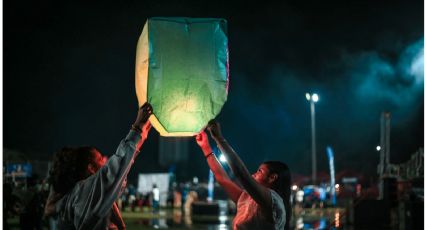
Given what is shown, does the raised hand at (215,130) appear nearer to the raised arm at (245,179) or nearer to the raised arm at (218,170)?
the raised arm at (245,179)

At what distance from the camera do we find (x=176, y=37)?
4.11 metres

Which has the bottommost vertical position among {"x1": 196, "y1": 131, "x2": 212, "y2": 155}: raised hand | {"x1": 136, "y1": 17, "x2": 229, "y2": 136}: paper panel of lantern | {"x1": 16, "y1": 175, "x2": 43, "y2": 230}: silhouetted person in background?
{"x1": 16, "y1": 175, "x2": 43, "y2": 230}: silhouetted person in background

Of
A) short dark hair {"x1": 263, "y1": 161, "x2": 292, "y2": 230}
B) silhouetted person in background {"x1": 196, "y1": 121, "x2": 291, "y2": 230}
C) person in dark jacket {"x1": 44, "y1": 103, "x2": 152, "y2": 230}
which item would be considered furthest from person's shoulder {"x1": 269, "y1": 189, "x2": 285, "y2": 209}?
person in dark jacket {"x1": 44, "y1": 103, "x2": 152, "y2": 230}

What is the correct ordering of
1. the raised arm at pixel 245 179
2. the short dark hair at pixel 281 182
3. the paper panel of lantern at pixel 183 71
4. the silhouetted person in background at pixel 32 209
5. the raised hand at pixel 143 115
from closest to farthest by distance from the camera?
the raised hand at pixel 143 115 → the raised arm at pixel 245 179 → the paper panel of lantern at pixel 183 71 → the short dark hair at pixel 281 182 → the silhouetted person in background at pixel 32 209

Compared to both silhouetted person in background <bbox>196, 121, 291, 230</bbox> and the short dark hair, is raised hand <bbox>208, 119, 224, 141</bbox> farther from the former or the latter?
the short dark hair

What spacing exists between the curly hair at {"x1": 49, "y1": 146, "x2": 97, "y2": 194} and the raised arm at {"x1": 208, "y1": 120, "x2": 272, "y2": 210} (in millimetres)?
906

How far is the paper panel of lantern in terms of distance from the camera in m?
4.05

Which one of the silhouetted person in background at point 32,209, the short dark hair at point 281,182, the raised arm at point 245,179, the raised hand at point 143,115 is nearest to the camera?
the raised hand at point 143,115

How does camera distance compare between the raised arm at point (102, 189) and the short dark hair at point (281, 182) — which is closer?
the raised arm at point (102, 189)

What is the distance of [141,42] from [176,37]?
29cm

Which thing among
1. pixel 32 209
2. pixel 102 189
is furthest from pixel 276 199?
pixel 32 209

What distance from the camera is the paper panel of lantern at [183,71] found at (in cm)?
405

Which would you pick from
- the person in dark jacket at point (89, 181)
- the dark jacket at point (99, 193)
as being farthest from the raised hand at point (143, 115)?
the dark jacket at point (99, 193)

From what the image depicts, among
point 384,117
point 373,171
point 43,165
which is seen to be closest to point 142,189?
point 43,165
